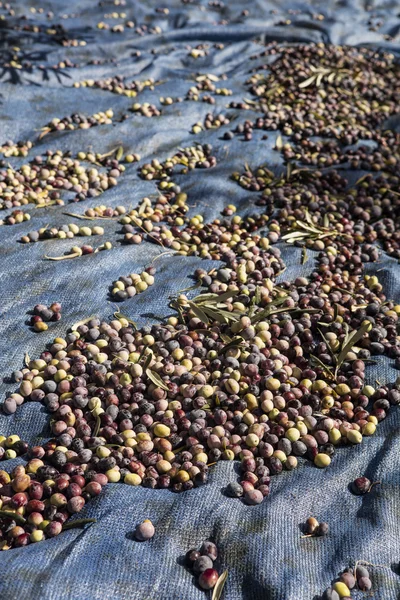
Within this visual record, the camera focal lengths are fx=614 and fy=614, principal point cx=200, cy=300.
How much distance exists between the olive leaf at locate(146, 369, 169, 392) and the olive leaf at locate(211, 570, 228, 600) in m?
0.90

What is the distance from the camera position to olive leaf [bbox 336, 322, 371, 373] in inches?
116

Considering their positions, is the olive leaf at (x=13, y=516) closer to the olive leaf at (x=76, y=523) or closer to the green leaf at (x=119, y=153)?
the olive leaf at (x=76, y=523)

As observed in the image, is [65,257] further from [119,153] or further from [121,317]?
[119,153]

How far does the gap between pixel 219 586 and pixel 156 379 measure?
3.26 feet

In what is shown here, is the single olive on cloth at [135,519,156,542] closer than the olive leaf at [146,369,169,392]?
Yes

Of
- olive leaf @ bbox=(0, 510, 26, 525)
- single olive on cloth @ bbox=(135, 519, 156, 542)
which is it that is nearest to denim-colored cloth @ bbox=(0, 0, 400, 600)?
single olive on cloth @ bbox=(135, 519, 156, 542)

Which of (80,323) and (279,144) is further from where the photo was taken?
(279,144)

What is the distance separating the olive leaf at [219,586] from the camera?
6.54ft

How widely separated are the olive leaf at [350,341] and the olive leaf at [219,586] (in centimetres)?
119

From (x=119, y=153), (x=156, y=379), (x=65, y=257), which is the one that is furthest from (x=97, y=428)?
(x=119, y=153)

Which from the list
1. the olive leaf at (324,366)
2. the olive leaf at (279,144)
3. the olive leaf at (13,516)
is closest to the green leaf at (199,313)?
the olive leaf at (324,366)

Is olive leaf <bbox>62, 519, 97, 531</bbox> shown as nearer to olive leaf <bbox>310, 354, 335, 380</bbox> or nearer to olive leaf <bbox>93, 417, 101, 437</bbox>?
olive leaf <bbox>93, 417, 101, 437</bbox>

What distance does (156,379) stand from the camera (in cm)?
278

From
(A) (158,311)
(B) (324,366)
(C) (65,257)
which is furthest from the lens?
(C) (65,257)
